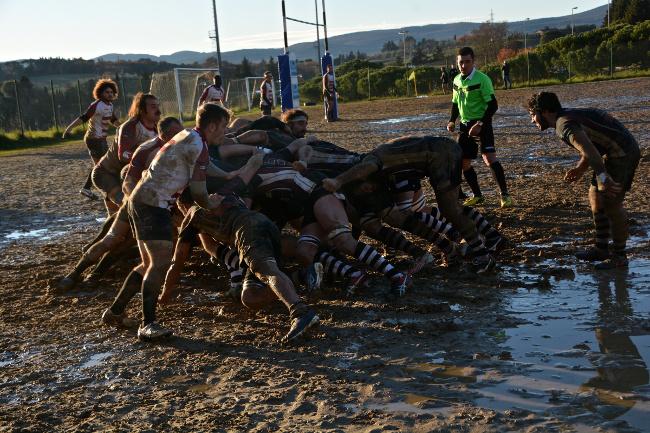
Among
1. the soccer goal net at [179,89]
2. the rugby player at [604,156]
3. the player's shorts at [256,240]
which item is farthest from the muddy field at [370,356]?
the soccer goal net at [179,89]

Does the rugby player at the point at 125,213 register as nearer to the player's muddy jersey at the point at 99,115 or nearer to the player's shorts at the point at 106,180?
the player's shorts at the point at 106,180

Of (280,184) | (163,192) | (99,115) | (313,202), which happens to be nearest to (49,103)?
(99,115)

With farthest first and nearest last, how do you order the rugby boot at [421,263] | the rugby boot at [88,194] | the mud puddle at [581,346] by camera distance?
the rugby boot at [88,194] → the rugby boot at [421,263] → the mud puddle at [581,346]

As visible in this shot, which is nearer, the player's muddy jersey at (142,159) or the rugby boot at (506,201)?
the player's muddy jersey at (142,159)

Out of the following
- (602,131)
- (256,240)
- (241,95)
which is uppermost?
(241,95)

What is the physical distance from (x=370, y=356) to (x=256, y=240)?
53.0 inches

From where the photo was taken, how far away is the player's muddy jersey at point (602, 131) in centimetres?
718

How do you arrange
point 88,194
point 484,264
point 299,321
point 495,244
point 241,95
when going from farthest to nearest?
point 241,95
point 88,194
point 495,244
point 484,264
point 299,321

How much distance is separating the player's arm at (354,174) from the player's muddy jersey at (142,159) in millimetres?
1445

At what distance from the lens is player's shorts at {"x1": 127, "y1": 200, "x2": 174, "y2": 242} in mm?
6223

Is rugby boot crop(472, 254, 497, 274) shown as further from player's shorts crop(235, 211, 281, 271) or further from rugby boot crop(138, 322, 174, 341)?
rugby boot crop(138, 322, 174, 341)

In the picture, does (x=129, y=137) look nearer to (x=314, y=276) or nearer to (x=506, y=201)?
(x=314, y=276)

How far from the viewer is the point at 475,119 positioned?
10547 mm

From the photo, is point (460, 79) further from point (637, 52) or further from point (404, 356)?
point (637, 52)
